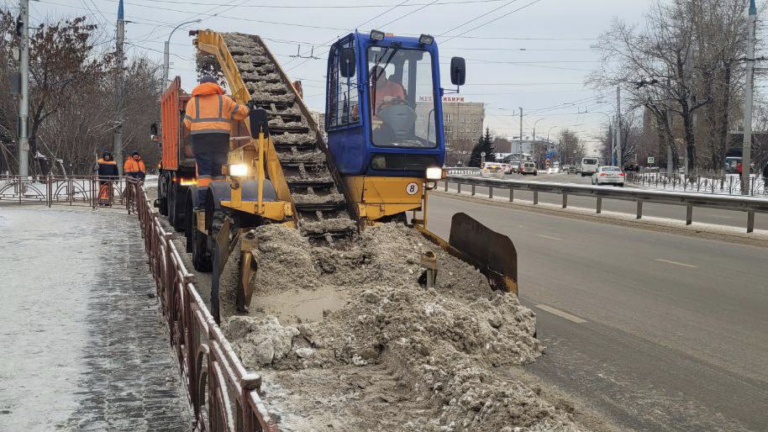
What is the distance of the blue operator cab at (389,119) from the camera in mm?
8953

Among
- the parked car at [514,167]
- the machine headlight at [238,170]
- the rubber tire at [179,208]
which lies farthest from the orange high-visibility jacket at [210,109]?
the parked car at [514,167]

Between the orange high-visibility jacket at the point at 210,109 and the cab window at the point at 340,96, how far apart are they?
1168mm

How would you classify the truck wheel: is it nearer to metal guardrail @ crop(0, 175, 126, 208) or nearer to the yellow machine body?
the yellow machine body

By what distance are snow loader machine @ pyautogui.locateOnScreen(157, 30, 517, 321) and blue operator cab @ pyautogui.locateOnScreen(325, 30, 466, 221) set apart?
13 millimetres

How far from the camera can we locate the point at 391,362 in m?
5.71

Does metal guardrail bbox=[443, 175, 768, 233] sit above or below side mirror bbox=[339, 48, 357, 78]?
below

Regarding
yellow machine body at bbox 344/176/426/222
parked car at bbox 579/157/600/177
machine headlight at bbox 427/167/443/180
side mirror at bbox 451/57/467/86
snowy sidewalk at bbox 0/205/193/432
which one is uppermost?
side mirror at bbox 451/57/467/86

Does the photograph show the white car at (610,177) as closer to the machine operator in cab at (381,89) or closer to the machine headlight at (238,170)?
the machine operator in cab at (381,89)

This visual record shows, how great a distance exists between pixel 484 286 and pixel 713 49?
4363cm

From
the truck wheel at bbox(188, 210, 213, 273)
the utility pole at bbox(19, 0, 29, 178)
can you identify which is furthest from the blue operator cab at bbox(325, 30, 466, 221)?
the utility pole at bbox(19, 0, 29, 178)

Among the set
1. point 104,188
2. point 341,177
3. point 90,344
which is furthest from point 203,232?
point 104,188

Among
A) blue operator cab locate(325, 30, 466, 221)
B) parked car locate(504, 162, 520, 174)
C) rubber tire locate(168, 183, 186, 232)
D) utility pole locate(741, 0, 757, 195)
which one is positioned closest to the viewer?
blue operator cab locate(325, 30, 466, 221)

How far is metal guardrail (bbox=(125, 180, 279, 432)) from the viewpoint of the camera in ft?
9.26

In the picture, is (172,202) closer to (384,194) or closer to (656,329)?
(384,194)
